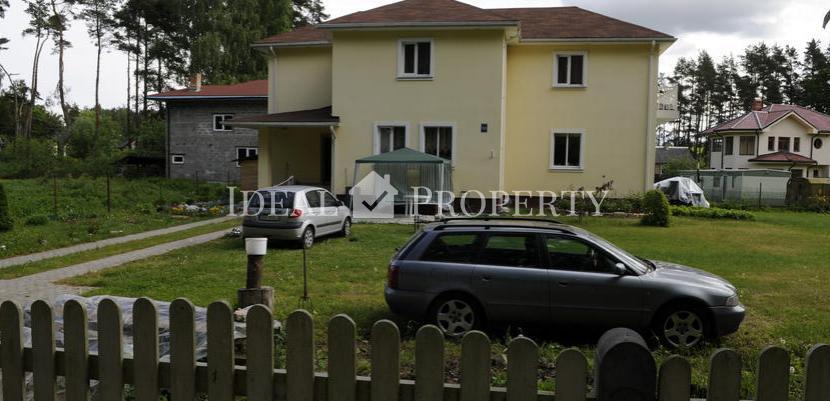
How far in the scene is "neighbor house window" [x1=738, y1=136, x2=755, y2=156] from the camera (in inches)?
1930

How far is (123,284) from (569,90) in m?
19.0

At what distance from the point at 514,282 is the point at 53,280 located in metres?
8.08

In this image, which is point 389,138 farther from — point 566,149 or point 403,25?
point 566,149

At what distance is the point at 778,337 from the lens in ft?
21.1

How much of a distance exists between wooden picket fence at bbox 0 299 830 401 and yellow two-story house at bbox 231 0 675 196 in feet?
60.6

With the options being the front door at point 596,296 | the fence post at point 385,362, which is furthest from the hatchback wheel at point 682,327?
the fence post at point 385,362

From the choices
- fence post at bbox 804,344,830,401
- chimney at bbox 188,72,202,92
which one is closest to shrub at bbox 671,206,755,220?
fence post at bbox 804,344,830,401

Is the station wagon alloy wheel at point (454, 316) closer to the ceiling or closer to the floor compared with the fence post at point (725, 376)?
closer to the floor

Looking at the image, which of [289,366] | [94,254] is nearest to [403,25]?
[94,254]

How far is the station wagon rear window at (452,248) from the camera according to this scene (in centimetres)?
661

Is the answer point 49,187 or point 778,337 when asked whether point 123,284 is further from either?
point 49,187

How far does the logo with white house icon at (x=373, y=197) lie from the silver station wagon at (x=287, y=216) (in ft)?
18.5

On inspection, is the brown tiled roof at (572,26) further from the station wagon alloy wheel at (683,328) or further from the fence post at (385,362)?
the fence post at (385,362)

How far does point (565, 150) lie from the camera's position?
2395cm
